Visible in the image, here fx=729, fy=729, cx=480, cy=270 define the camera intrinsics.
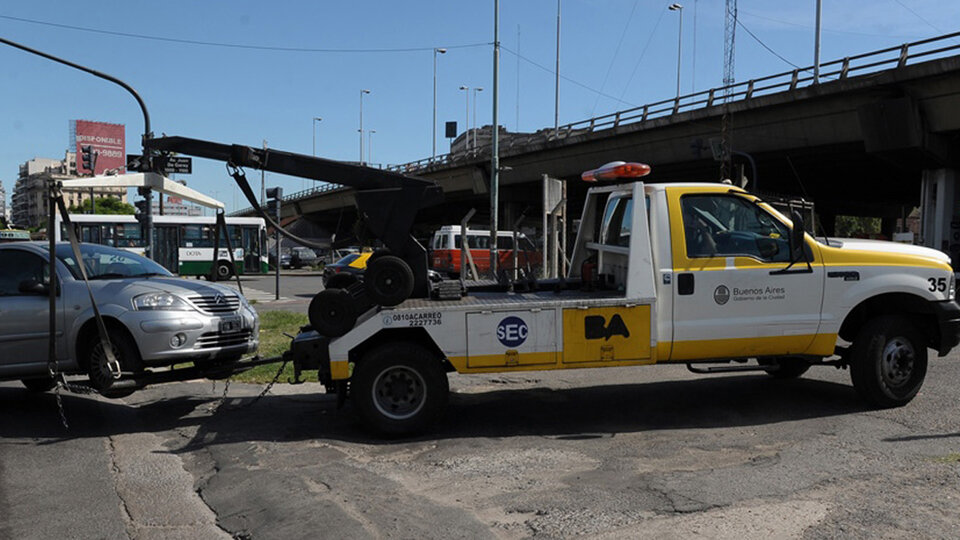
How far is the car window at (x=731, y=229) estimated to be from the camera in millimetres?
6637

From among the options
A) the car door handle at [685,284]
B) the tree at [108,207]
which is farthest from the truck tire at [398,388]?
the tree at [108,207]

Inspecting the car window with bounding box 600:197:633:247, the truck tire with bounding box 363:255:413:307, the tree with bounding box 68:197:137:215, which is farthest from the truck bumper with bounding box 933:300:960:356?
the tree with bounding box 68:197:137:215

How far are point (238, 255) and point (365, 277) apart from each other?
31729 millimetres

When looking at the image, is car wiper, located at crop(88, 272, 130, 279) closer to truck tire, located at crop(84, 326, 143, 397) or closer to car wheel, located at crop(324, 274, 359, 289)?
truck tire, located at crop(84, 326, 143, 397)

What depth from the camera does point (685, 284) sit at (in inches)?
255

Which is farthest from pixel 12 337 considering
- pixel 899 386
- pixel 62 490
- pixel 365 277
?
pixel 899 386

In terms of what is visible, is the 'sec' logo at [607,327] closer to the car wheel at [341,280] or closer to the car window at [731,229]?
the car window at [731,229]

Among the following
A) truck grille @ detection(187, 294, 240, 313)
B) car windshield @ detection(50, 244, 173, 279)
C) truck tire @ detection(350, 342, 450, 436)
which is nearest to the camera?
truck tire @ detection(350, 342, 450, 436)

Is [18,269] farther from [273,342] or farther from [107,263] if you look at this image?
[273,342]

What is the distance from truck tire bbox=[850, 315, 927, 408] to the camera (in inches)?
268

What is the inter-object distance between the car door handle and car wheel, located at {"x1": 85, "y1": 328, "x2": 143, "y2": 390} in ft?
16.8

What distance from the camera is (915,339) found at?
273 inches

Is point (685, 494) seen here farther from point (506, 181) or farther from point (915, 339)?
point (506, 181)

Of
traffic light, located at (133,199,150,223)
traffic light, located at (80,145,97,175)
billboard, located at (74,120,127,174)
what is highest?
billboard, located at (74,120,127,174)
